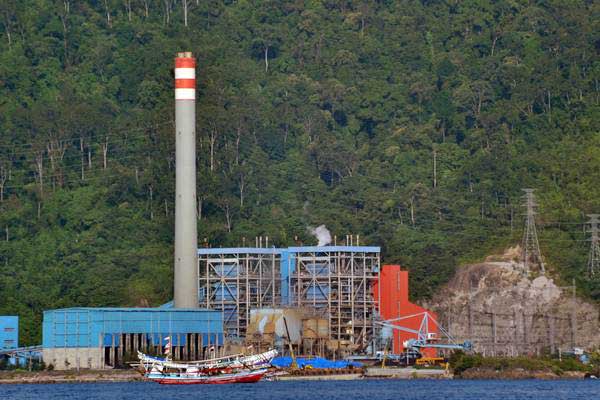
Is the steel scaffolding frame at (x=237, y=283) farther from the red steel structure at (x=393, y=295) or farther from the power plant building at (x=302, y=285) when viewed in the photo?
Result: the red steel structure at (x=393, y=295)

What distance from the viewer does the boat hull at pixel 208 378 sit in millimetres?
139750

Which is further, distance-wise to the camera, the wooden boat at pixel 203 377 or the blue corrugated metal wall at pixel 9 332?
the blue corrugated metal wall at pixel 9 332

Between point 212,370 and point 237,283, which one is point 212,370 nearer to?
point 212,370

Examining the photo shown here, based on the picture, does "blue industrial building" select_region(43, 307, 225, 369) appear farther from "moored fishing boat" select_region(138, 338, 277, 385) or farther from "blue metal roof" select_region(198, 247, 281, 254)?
"blue metal roof" select_region(198, 247, 281, 254)

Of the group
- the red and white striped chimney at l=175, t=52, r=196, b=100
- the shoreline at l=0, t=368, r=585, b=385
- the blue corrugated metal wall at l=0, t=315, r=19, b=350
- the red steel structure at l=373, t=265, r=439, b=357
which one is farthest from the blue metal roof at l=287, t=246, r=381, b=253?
the blue corrugated metal wall at l=0, t=315, r=19, b=350

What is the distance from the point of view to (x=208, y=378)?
140m

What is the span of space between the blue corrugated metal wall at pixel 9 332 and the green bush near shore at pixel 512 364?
3454 cm

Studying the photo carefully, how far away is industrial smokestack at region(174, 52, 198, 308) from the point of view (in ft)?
496

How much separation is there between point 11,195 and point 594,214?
5740 centimetres

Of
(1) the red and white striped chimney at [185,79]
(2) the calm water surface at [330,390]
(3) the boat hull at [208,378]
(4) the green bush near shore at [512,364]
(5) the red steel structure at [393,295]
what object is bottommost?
(2) the calm water surface at [330,390]

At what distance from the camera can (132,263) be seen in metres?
174

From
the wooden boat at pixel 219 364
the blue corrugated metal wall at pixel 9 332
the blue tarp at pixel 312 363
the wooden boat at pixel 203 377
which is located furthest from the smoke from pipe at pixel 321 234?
the wooden boat at pixel 203 377

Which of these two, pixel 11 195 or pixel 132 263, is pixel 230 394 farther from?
pixel 11 195

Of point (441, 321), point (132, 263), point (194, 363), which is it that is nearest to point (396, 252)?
point (441, 321)
